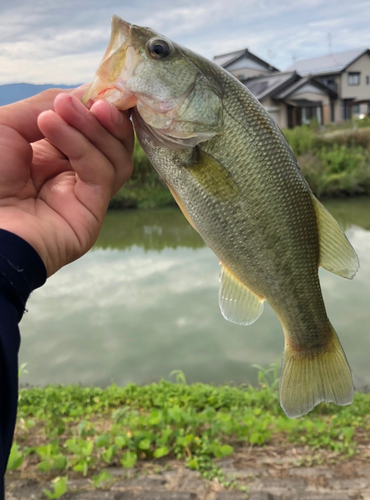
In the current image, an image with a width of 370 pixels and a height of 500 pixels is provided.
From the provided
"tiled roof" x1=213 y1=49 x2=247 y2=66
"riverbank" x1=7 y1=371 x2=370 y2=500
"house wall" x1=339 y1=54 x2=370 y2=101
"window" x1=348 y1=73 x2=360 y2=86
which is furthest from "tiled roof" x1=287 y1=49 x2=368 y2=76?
"riverbank" x1=7 y1=371 x2=370 y2=500

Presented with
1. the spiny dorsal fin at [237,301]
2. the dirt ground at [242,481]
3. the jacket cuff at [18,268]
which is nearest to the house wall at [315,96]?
the dirt ground at [242,481]

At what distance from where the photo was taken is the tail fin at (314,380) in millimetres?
1491

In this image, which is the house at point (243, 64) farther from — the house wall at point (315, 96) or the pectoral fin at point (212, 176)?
the pectoral fin at point (212, 176)

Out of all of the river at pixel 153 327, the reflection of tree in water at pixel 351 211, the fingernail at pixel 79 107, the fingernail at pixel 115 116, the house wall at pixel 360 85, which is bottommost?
the reflection of tree in water at pixel 351 211

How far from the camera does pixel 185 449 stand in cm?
354

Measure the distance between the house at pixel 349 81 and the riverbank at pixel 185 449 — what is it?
29234mm

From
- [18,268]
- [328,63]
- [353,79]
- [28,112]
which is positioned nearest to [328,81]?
[353,79]

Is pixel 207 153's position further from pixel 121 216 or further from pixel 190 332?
pixel 121 216

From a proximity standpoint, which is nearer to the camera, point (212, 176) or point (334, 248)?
point (212, 176)

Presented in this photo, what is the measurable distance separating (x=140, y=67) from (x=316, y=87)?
95.6ft

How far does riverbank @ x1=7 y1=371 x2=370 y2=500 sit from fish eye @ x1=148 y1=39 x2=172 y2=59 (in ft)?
8.96

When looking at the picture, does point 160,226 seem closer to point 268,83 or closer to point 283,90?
point 283,90

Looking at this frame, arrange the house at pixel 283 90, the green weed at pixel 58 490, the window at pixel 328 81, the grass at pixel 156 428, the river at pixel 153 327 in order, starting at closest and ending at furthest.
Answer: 1. the green weed at pixel 58 490
2. the grass at pixel 156 428
3. the river at pixel 153 327
4. the house at pixel 283 90
5. the window at pixel 328 81

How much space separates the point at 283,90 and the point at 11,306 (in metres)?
26.8
